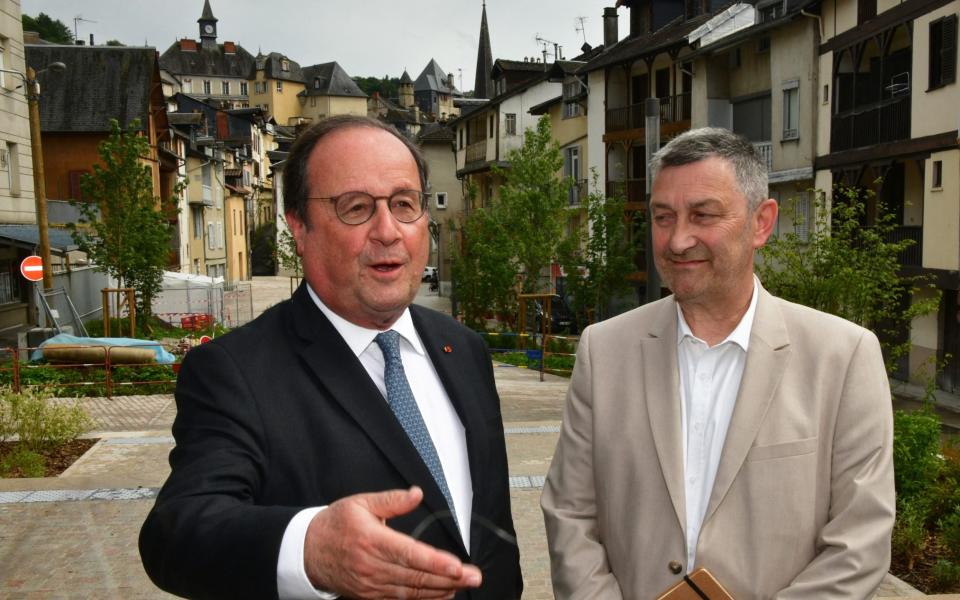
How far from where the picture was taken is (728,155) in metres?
2.79

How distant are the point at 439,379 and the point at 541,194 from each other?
30.0 m

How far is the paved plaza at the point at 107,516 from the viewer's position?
264 inches

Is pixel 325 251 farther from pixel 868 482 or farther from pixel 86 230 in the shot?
pixel 86 230

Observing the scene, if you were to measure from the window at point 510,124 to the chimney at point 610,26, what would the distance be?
769 centimetres

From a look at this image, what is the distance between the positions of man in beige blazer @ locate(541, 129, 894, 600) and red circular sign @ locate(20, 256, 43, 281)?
2225cm

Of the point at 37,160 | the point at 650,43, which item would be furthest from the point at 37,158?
the point at 650,43

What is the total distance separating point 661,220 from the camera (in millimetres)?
2887

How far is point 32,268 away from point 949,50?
75.7ft

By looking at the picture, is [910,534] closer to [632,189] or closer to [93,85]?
[632,189]

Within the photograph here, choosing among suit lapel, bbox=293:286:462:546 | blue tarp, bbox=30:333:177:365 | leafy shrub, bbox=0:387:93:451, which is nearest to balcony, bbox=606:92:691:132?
blue tarp, bbox=30:333:177:365

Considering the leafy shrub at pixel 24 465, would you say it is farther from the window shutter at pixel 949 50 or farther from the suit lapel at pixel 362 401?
the window shutter at pixel 949 50

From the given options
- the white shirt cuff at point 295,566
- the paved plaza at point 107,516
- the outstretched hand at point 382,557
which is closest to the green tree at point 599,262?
the paved plaza at point 107,516

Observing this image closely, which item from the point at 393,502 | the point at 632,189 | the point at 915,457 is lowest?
the point at 915,457

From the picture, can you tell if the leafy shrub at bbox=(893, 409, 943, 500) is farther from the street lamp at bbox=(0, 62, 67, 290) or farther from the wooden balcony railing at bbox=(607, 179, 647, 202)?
the wooden balcony railing at bbox=(607, 179, 647, 202)
